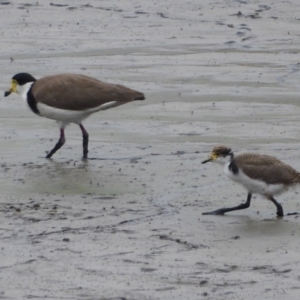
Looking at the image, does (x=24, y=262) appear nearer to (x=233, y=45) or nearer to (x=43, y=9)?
(x=233, y=45)

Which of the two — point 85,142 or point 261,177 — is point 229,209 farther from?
point 85,142

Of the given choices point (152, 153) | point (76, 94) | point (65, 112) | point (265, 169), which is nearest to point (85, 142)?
point (65, 112)

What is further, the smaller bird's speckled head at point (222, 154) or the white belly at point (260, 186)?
the smaller bird's speckled head at point (222, 154)

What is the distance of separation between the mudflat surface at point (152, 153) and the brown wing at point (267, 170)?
339 millimetres

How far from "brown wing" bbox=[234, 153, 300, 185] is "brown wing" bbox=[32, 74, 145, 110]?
106 inches

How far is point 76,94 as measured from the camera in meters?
11.4

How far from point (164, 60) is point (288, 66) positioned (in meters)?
1.78

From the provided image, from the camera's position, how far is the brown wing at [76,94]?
448 inches

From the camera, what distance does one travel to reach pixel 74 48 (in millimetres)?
16891

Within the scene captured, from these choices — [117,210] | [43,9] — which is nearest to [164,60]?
[43,9]

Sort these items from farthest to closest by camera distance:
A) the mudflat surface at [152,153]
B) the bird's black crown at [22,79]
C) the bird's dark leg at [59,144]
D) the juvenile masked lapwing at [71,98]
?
the bird's black crown at [22,79], the juvenile masked lapwing at [71,98], the bird's dark leg at [59,144], the mudflat surface at [152,153]

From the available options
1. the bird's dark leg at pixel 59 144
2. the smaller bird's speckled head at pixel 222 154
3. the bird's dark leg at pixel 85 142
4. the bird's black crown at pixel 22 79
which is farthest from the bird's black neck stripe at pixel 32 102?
the smaller bird's speckled head at pixel 222 154

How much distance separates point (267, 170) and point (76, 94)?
3115 mm

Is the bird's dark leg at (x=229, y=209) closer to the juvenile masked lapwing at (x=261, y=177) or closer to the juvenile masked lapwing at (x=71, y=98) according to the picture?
the juvenile masked lapwing at (x=261, y=177)
